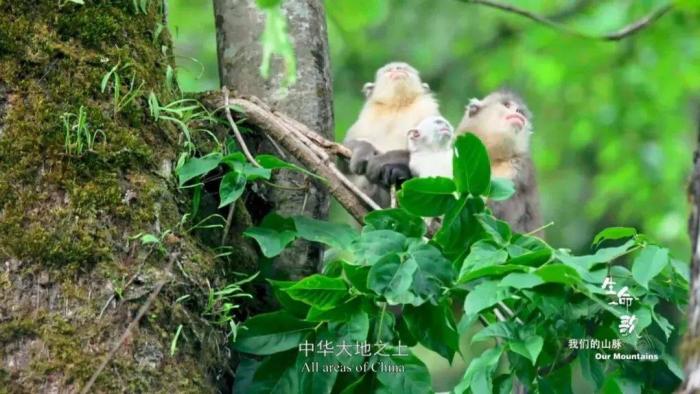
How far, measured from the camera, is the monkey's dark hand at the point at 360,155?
480 centimetres

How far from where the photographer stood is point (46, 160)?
3.31 meters

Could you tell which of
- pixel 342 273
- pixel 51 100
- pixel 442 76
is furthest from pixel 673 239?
pixel 51 100

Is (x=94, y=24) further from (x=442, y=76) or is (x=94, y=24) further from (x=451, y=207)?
(x=442, y=76)

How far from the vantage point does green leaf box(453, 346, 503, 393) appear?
3.17 metres

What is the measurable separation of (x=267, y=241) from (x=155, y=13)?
859mm

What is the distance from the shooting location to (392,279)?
3221mm

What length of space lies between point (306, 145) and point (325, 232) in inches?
14.9

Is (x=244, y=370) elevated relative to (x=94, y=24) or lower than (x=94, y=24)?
lower

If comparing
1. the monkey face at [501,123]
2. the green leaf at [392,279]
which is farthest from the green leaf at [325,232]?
the monkey face at [501,123]

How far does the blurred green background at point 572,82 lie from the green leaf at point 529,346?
3.59 metres

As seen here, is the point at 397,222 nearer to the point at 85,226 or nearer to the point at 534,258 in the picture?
the point at 534,258

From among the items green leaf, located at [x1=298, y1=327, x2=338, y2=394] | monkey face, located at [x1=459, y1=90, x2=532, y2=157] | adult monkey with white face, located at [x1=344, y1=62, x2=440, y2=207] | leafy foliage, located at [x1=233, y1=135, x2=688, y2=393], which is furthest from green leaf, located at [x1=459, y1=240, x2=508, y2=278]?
monkey face, located at [x1=459, y1=90, x2=532, y2=157]

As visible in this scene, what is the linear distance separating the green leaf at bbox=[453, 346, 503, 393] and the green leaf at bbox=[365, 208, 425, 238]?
1.35ft

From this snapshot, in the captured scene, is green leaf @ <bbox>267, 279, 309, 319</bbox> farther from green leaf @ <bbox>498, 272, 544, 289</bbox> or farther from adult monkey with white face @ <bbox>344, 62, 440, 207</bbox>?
adult monkey with white face @ <bbox>344, 62, 440, 207</bbox>
